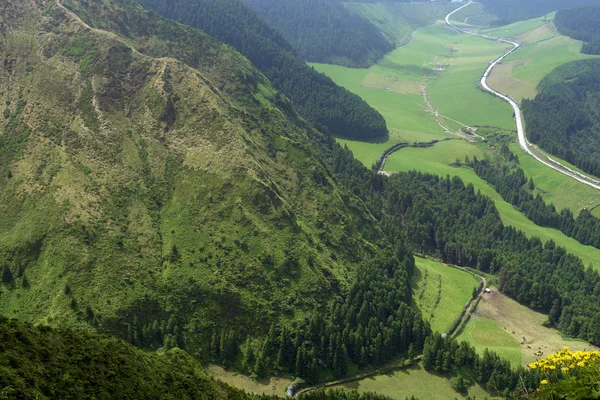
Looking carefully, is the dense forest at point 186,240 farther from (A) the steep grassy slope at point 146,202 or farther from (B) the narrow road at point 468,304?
(B) the narrow road at point 468,304

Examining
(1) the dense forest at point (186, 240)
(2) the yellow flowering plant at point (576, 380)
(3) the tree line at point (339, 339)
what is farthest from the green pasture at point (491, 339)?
(2) the yellow flowering plant at point (576, 380)

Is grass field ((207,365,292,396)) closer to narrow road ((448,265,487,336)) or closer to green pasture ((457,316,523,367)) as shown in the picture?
narrow road ((448,265,487,336))

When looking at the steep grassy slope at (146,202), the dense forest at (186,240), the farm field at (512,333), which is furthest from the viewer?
the farm field at (512,333)

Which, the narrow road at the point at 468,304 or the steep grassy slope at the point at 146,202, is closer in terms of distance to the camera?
the steep grassy slope at the point at 146,202

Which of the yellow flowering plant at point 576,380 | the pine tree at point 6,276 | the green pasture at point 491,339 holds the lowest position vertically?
the pine tree at point 6,276

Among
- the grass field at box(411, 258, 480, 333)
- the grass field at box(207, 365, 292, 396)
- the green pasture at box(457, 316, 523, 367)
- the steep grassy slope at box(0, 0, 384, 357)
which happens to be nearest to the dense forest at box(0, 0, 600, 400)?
the steep grassy slope at box(0, 0, 384, 357)

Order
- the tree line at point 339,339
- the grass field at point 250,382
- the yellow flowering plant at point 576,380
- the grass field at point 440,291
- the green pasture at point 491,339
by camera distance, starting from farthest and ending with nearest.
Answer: the grass field at point 440,291 < the green pasture at point 491,339 < the tree line at point 339,339 < the grass field at point 250,382 < the yellow flowering plant at point 576,380

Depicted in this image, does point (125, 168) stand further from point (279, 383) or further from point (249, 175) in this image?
point (279, 383)

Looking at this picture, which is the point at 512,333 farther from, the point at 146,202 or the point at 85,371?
the point at 85,371
